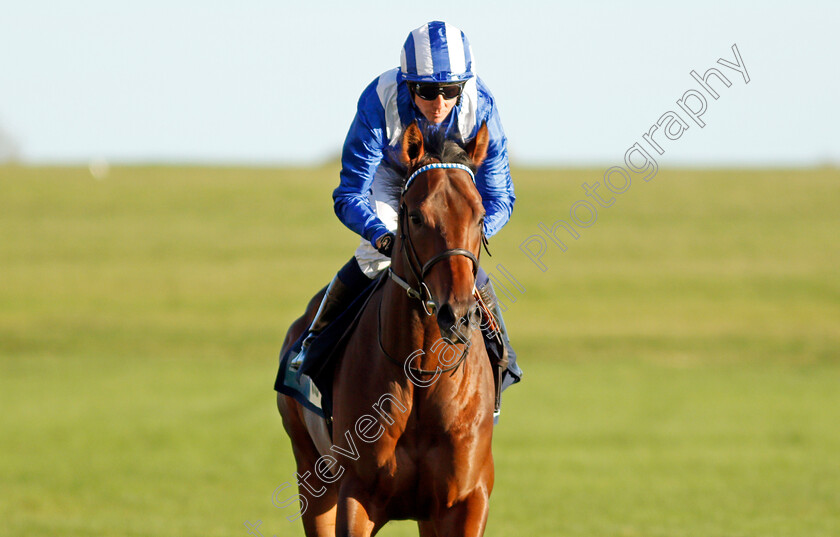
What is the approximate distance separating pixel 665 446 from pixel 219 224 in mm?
29564

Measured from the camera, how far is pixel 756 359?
26672mm

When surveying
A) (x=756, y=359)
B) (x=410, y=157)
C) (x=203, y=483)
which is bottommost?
(x=756, y=359)

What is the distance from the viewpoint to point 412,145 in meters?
4.68

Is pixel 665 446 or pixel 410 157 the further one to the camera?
pixel 665 446

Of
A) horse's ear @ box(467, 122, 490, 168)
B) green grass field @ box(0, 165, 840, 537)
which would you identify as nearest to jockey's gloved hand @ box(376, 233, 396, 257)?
horse's ear @ box(467, 122, 490, 168)

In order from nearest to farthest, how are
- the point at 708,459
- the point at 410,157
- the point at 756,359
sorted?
1. the point at 410,157
2. the point at 708,459
3. the point at 756,359

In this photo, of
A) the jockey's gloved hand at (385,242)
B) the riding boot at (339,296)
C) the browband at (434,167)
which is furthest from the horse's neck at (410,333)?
the riding boot at (339,296)

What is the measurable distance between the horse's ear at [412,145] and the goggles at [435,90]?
50 centimetres

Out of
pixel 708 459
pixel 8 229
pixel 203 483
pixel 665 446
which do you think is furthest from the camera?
pixel 8 229

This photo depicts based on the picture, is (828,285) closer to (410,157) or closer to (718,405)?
(718,405)

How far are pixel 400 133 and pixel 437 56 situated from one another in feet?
1.81

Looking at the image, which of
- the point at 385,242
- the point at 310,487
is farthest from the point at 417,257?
the point at 310,487

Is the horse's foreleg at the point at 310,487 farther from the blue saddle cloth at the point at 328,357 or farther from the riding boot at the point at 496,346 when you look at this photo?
the riding boot at the point at 496,346

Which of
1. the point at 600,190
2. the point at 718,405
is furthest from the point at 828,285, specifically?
the point at 718,405
